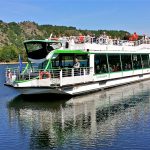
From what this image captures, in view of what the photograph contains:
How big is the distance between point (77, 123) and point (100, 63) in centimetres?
1507

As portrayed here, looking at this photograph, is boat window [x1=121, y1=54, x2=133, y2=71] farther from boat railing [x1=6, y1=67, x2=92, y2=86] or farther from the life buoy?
the life buoy

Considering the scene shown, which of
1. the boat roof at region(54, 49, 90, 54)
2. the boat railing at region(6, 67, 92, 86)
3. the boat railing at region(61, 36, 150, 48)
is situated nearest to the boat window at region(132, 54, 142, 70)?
the boat railing at region(61, 36, 150, 48)

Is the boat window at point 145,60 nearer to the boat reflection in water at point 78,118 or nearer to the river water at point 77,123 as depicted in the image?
the boat reflection in water at point 78,118

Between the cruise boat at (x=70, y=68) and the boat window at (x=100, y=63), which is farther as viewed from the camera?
the boat window at (x=100, y=63)

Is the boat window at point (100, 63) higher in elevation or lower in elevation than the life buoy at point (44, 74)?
higher

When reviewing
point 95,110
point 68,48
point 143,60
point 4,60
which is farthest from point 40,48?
point 4,60

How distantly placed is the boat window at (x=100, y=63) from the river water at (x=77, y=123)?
3998 millimetres

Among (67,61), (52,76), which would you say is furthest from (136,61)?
(52,76)

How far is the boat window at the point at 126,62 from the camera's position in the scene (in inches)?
1628

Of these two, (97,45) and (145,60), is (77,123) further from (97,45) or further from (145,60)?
(145,60)

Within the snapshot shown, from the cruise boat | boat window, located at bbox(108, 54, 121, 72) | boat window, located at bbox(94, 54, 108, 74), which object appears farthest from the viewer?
boat window, located at bbox(108, 54, 121, 72)

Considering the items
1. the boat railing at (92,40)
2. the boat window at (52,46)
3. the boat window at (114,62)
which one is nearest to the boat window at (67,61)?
the boat window at (52,46)

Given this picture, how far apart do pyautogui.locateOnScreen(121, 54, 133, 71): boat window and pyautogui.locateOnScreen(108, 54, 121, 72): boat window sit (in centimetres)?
102

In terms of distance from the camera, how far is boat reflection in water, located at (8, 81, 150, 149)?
Answer: 1811cm
